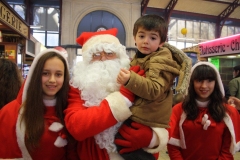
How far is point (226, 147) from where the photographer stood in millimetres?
1787

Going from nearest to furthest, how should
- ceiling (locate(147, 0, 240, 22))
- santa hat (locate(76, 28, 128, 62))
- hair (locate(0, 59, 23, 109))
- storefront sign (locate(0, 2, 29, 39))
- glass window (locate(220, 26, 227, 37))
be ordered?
santa hat (locate(76, 28, 128, 62))
hair (locate(0, 59, 23, 109))
storefront sign (locate(0, 2, 29, 39))
ceiling (locate(147, 0, 240, 22))
glass window (locate(220, 26, 227, 37))

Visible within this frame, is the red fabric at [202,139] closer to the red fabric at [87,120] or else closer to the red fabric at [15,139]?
the red fabric at [87,120]

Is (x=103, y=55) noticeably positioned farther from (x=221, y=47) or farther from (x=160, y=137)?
(x=221, y=47)

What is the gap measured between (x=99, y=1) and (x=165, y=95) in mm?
10067

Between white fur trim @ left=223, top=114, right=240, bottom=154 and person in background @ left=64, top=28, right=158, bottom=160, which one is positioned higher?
person in background @ left=64, top=28, right=158, bottom=160

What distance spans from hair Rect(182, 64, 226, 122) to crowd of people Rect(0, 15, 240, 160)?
516 mm

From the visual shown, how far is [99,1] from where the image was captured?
34.6 ft

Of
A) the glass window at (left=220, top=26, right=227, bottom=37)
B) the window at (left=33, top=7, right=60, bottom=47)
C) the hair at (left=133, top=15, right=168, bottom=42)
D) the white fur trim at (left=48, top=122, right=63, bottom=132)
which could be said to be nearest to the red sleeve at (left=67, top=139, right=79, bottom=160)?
the white fur trim at (left=48, top=122, right=63, bottom=132)

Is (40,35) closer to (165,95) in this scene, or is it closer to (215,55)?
(215,55)

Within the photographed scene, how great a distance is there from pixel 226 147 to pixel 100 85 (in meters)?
1.19

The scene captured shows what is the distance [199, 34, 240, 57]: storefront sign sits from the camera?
5.88m

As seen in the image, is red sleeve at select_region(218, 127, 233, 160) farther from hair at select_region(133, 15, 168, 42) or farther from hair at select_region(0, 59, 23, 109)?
hair at select_region(0, 59, 23, 109)

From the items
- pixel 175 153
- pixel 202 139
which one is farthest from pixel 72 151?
pixel 202 139

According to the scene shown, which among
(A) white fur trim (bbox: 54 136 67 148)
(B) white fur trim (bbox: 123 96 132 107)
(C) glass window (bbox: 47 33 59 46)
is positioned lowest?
(A) white fur trim (bbox: 54 136 67 148)
